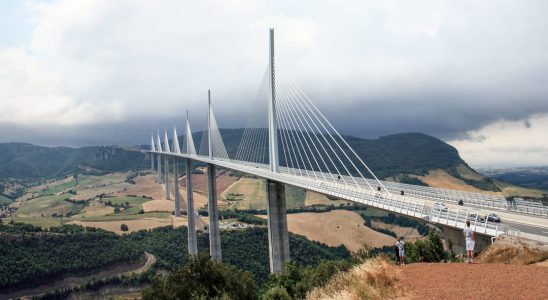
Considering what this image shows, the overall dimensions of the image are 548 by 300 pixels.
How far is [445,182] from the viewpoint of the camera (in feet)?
615

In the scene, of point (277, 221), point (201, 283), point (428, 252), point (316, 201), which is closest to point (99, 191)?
point (316, 201)

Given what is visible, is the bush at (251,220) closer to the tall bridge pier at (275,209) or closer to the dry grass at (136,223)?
the dry grass at (136,223)

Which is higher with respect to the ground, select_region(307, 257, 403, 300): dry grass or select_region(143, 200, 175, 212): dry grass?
select_region(307, 257, 403, 300): dry grass

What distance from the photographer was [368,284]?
1202cm

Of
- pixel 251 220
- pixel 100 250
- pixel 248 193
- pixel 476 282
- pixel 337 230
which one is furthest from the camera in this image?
pixel 248 193

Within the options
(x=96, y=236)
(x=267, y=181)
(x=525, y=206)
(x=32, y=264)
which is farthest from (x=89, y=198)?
(x=525, y=206)

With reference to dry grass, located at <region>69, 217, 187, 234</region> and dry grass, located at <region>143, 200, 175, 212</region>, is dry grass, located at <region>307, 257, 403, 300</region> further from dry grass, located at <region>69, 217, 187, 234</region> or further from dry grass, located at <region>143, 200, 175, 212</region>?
dry grass, located at <region>143, 200, 175, 212</region>

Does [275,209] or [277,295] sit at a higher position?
[275,209]

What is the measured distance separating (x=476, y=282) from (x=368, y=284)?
307 cm

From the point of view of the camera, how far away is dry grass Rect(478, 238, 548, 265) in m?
13.3

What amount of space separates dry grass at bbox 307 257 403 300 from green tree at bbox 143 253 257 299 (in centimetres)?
938

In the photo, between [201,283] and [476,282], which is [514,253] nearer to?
[476,282]

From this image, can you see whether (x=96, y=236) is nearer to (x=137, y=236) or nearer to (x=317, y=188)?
(x=137, y=236)

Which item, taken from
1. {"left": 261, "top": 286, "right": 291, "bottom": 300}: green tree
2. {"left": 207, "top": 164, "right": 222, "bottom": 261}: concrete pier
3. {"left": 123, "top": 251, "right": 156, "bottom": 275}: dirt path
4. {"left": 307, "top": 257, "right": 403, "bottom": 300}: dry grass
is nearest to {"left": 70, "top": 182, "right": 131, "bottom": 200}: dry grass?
{"left": 123, "top": 251, "right": 156, "bottom": 275}: dirt path
